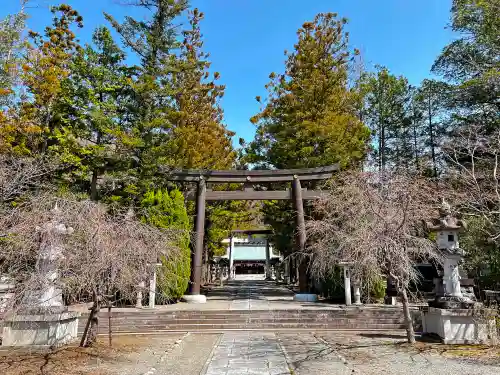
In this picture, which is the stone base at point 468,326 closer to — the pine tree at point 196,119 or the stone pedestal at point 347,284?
the stone pedestal at point 347,284

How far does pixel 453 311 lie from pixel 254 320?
5914mm

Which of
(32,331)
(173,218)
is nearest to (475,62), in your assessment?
(173,218)

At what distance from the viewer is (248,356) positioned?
26.1ft

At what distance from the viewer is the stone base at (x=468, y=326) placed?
8.94m

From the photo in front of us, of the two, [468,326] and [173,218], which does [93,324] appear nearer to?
[173,218]

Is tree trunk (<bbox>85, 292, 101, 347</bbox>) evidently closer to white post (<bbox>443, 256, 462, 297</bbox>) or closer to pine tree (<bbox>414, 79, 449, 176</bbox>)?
white post (<bbox>443, 256, 462, 297</bbox>)

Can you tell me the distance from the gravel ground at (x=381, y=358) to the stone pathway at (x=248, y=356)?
1.03 ft

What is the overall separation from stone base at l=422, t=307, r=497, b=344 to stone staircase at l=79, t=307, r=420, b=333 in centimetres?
232

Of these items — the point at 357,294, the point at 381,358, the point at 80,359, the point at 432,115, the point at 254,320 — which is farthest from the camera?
the point at 432,115

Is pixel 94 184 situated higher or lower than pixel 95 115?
lower

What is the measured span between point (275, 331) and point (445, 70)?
1907 centimetres

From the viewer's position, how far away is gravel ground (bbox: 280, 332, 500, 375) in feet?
21.9

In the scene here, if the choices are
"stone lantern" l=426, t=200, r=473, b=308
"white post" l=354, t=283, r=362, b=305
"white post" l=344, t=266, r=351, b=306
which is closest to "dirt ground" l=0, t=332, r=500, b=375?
"stone lantern" l=426, t=200, r=473, b=308

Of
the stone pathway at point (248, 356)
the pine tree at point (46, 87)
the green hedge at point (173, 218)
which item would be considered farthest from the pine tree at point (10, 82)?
the stone pathway at point (248, 356)
